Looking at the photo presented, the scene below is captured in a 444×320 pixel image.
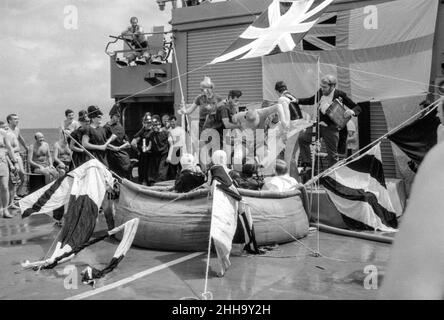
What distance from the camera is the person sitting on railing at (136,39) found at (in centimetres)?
1560

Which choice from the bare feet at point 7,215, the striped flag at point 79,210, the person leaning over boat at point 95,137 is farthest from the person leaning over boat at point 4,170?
the striped flag at point 79,210

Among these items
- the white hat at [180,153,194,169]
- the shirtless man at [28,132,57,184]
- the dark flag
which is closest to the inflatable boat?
the white hat at [180,153,194,169]

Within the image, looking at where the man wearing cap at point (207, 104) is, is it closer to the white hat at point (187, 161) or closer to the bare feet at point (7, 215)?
the white hat at point (187, 161)

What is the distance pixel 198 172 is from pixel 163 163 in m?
3.92

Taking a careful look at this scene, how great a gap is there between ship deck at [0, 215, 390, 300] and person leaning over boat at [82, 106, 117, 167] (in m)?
1.86

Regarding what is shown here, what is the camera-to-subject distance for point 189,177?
6844 mm

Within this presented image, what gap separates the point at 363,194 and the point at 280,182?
1.51 m

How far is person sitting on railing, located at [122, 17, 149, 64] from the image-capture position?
15602mm

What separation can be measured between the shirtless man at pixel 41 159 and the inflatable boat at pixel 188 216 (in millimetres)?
3791

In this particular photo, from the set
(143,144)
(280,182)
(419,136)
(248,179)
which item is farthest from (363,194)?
(143,144)

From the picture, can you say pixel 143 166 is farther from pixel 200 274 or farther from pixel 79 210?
pixel 200 274

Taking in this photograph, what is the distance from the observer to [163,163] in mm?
10695

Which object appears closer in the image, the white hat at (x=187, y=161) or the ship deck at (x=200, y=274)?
Result: the ship deck at (x=200, y=274)

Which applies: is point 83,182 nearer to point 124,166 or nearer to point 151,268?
point 151,268
